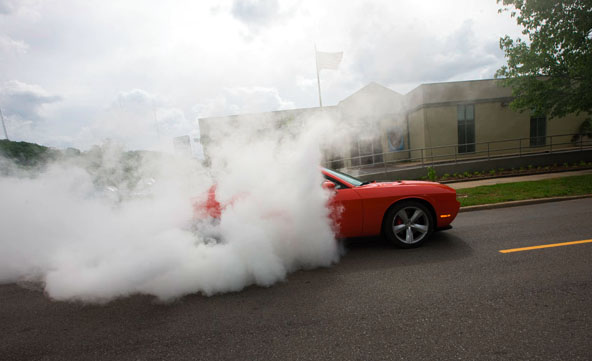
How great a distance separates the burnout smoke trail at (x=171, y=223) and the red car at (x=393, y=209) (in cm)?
32

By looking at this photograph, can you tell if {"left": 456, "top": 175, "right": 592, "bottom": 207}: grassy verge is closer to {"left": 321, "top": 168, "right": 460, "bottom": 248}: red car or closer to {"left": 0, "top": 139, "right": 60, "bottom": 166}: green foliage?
{"left": 321, "top": 168, "right": 460, "bottom": 248}: red car

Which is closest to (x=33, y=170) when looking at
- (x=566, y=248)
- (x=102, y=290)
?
(x=102, y=290)

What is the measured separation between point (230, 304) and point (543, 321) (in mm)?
2708

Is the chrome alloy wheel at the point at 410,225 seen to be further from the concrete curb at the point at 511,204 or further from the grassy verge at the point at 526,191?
the grassy verge at the point at 526,191

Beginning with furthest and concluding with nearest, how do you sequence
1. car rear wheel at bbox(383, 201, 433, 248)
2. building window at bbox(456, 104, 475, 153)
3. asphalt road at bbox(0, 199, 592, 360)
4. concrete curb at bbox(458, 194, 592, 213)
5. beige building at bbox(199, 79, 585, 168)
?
building window at bbox(456, 104, 475, 153) < beige building at bbox(199, 79, 585, 168) < concrete curb at bbox(458, 194, 592, 213) < car rear wheel at bbox(383, 201, 433, 248) < asphalt road at bbox(0, 199, 592, 360)

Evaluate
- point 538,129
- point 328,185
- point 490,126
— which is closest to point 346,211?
point 328,185

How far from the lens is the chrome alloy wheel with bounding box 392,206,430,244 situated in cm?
405

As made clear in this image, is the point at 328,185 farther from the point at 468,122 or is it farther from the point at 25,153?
the point at 468,122

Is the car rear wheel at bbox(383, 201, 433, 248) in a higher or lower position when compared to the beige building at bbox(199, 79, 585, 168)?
lower

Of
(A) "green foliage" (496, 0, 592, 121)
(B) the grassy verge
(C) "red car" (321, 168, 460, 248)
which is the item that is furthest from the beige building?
(C) "red car" (321, 168, 460, 248)

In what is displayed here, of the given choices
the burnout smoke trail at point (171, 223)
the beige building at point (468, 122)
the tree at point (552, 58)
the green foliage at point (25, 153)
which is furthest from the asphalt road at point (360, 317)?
the beige building at point (468, 122)

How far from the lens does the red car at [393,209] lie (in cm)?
393

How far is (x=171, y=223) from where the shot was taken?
12.6ft

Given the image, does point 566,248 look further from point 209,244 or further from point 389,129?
point 389,129
